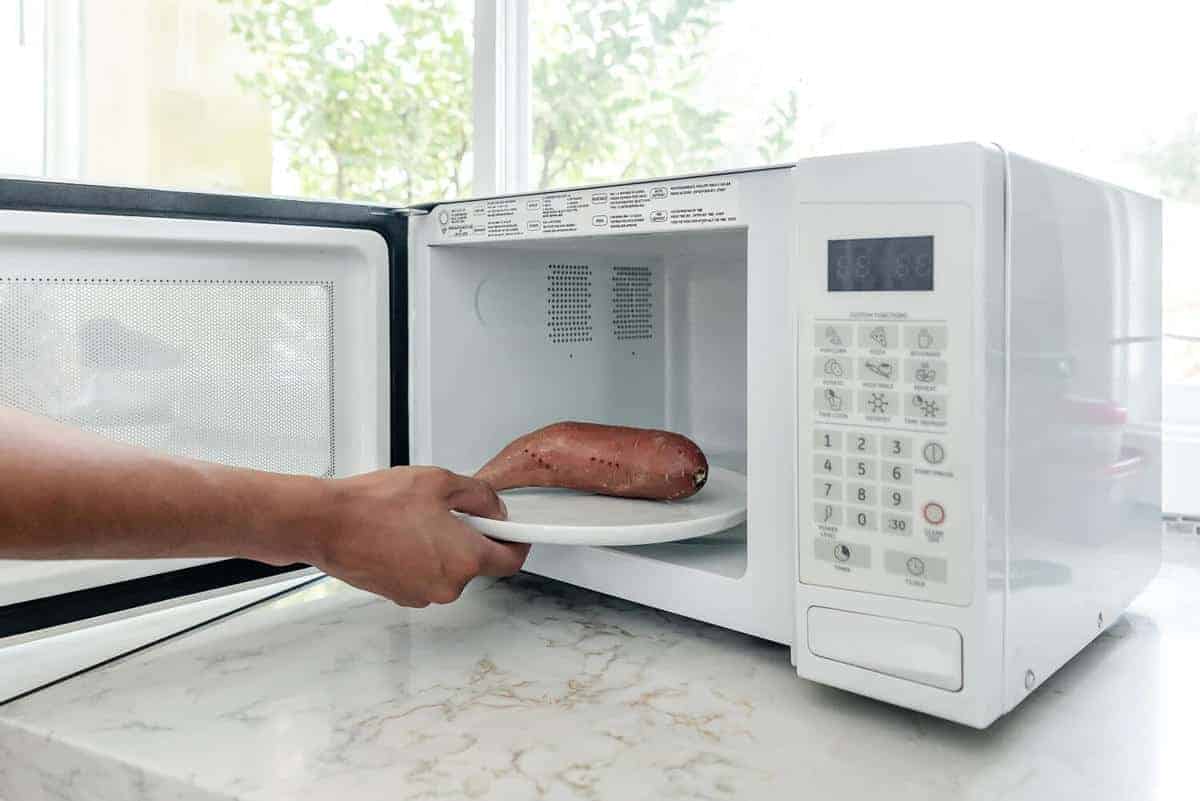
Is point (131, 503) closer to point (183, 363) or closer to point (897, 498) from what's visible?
point (183, 363)

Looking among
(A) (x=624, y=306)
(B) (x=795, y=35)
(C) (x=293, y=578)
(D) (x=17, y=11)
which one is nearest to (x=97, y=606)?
(C) (x=293, y=578)

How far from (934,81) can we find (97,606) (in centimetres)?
97

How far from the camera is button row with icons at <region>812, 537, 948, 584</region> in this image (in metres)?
0.56

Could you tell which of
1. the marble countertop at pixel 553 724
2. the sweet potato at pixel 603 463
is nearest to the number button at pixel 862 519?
the marble countertop at pixel 553 724

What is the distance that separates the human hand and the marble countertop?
0.18 feet

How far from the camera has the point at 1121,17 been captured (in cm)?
105

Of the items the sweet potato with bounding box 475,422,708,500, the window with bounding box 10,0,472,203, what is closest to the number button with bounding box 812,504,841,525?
the sweet potato with bounding box 475,422,708,500

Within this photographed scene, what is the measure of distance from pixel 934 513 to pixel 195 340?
1.85 ft

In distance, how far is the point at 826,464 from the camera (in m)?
0.60

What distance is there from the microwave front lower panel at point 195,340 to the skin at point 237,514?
15 cm

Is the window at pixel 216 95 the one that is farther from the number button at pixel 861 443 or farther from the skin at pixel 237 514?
the number button at pixel 861 443

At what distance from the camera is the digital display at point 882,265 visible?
550 mm

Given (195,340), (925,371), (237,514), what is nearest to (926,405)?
(925,371)

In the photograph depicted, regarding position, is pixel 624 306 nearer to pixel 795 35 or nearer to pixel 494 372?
pixel 494 372
